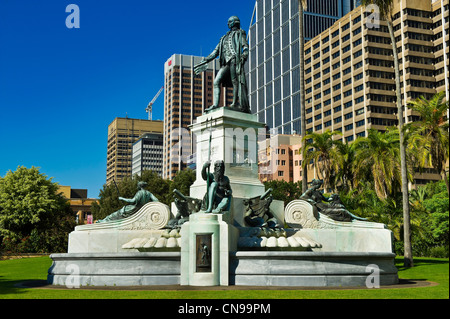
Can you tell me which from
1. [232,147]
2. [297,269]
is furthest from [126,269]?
[232,147]

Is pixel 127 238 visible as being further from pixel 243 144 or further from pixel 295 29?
pixel 295 29

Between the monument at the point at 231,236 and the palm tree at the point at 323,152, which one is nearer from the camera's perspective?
the monument at the point at 231,236

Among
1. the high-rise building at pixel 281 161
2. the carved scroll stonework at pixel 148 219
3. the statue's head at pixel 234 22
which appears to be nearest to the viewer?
the carved scroll stonework at pixel 148 219

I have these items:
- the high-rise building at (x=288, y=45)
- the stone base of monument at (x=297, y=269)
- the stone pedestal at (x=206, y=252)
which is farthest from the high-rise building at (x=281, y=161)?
the stone pedestal at (x=206, y=252)

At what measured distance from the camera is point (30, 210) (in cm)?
5969

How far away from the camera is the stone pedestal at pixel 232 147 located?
66.7 feet

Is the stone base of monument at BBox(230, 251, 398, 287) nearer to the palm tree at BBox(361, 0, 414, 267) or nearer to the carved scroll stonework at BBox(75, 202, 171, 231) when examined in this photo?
the carved scroll stonework at BBox(75, 202, 171, 231)

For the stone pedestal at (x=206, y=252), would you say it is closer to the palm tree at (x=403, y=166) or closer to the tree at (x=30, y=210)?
the palm tree at (x=403, y=166)

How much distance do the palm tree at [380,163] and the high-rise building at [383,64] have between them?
7557 centimetres

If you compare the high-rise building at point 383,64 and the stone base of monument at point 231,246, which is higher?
the high-rise building at point 383,64
